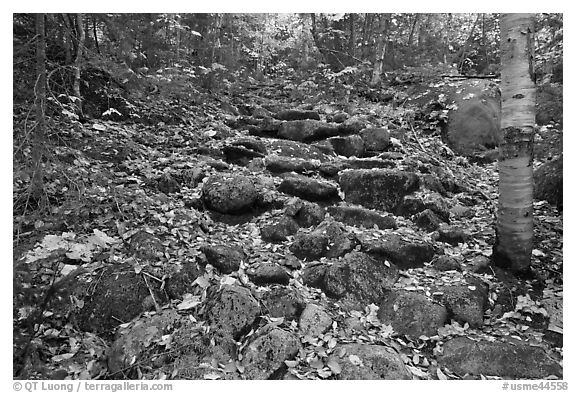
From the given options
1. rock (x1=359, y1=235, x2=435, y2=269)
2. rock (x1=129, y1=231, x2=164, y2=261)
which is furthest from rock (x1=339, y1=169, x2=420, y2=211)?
rock (x1=129, y1=231, x2=164, y2=261)

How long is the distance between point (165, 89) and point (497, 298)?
17.5 ft

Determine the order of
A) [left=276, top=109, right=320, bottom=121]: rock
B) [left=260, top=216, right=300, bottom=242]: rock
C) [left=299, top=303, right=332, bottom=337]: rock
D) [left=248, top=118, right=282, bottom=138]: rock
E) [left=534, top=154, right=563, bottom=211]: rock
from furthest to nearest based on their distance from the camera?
[left=276, top=109, right=320, bottom=121]: rock → [left=248, top=118, right=282, bottom=138]: rock → [left=534, top=154, right=563, bottom=211]: rock → [left=260, top=216, right=300, bottom=242]: rock → [left=299, top=303, right=332, bottom=337]: rock

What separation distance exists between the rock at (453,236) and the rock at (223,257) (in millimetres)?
2587

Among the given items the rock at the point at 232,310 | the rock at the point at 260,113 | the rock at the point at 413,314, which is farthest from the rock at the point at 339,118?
the rock at the point at 232,310

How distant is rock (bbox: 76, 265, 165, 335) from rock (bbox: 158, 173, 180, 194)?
1.62 m

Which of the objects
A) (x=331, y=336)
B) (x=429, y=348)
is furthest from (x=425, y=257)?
(x=331, y=336)

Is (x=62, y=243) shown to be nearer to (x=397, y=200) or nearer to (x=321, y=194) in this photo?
(x=321, y=194)

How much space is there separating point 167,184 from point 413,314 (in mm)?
3576

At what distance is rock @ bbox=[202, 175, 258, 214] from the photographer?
14.8 ft

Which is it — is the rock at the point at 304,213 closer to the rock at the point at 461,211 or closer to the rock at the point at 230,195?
the rock at the point at 230,195

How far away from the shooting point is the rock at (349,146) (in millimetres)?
6770

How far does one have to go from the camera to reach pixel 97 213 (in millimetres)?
3779

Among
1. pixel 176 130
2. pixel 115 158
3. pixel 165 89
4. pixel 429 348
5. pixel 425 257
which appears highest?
pixel 165 89

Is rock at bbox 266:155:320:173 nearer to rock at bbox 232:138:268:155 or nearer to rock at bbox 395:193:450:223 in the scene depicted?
rock at bbox 232:138:268:155
